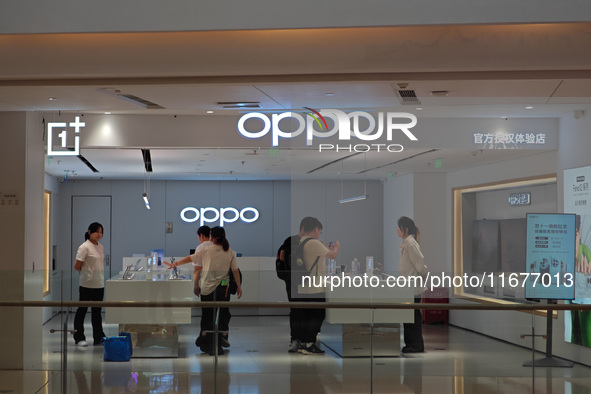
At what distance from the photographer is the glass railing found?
5.68m

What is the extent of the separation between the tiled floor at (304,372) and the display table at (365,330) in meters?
0.07

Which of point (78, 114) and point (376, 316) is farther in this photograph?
point (78, 114)

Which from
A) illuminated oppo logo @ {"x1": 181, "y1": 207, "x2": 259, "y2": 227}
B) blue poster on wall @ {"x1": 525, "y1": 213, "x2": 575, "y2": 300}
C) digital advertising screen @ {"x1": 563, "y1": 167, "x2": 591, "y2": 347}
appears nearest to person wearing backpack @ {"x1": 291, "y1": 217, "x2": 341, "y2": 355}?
blue poster on wall @ {"x1": 525, "y1": 213, "x2": 575, "y2": 300}

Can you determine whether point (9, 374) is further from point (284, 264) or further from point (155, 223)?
point (155, 223)

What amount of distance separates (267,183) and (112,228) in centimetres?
350

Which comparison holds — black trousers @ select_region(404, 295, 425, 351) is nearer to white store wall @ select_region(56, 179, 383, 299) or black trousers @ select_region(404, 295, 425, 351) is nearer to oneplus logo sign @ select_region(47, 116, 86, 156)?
oneplus logo sign @ select_region(47, 116, 86, 156)

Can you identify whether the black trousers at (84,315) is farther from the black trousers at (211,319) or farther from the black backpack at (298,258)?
the black backpack at (298,258)

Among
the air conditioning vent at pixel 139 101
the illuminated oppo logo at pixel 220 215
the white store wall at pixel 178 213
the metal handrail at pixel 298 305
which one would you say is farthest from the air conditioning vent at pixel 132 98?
the illuminated oppo logo at pixel 220 215

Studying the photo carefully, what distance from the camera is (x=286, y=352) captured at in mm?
5836

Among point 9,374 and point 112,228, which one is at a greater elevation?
point 112,228

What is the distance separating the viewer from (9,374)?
582 centimetres

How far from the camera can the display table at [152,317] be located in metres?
5.79

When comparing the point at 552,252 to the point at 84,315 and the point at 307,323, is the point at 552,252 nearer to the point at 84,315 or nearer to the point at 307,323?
the point at 307,323

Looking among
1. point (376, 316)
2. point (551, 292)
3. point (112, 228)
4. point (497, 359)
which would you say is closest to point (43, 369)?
point (376, 316)
